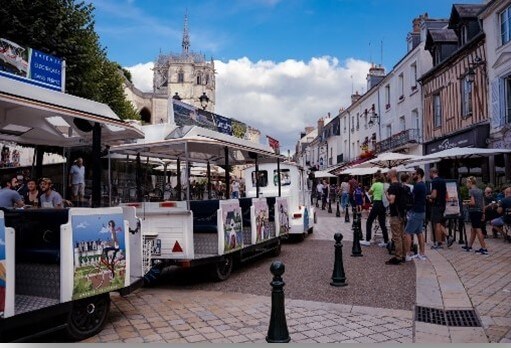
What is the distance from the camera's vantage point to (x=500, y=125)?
16875mm

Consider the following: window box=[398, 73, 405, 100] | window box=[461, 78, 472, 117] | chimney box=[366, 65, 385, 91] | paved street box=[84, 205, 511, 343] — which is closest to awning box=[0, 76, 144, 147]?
paved street box=[84, 205, 511, 343]

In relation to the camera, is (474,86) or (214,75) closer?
(474,86)

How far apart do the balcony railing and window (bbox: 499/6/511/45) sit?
9332 mm

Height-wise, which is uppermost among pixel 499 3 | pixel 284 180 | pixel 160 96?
pixel 160 96

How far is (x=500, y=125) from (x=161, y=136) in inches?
551

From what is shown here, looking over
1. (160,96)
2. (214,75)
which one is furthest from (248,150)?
(214,75)

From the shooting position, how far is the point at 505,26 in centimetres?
1658

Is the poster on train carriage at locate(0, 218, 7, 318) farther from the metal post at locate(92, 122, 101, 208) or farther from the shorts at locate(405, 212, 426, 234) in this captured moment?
the shorts at locate(405, 212, 426, 234)

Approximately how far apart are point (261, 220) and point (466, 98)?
14543mm

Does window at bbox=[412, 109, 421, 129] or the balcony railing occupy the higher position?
window at bbox=[412, 109, 421, 129]

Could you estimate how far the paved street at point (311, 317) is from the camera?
4.64 metres

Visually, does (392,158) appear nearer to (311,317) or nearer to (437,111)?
(437,111)

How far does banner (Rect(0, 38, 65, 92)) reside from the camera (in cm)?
616

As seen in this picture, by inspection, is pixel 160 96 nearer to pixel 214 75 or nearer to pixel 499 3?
pixel 214 75
